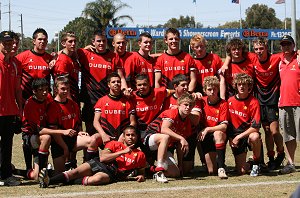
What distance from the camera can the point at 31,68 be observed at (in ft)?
28.1

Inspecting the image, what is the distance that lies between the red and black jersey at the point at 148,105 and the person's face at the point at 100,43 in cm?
99

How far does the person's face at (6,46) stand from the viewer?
7680 millimetres

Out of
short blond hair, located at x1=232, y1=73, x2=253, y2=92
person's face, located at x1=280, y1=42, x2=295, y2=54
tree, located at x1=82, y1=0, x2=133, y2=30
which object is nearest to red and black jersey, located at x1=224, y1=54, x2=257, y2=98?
short blond hair, located at x1=232, y1=73, x2=253, y2=92

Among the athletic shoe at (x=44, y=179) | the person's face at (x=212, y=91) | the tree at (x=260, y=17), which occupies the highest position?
the tree at (x=260, y=17)

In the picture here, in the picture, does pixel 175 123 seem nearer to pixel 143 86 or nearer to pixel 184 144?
pixel 184 144

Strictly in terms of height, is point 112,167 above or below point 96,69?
below

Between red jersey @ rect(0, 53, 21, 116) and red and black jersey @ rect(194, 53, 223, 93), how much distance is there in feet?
9.93

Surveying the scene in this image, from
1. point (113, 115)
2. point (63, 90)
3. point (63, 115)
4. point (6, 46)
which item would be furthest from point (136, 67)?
point (6, 46)

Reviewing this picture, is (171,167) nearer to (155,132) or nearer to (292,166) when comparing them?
(155,132)

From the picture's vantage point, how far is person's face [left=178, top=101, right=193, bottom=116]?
8172mm

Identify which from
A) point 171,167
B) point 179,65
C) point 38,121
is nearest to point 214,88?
point 179,65

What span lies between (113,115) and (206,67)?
6.20 ft

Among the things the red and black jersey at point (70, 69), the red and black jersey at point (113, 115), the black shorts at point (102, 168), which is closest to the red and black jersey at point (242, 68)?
the red and black jersey at point (113, 115)

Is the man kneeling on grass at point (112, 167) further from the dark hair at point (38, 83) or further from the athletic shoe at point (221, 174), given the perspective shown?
the dark hair at point (38, 83)
